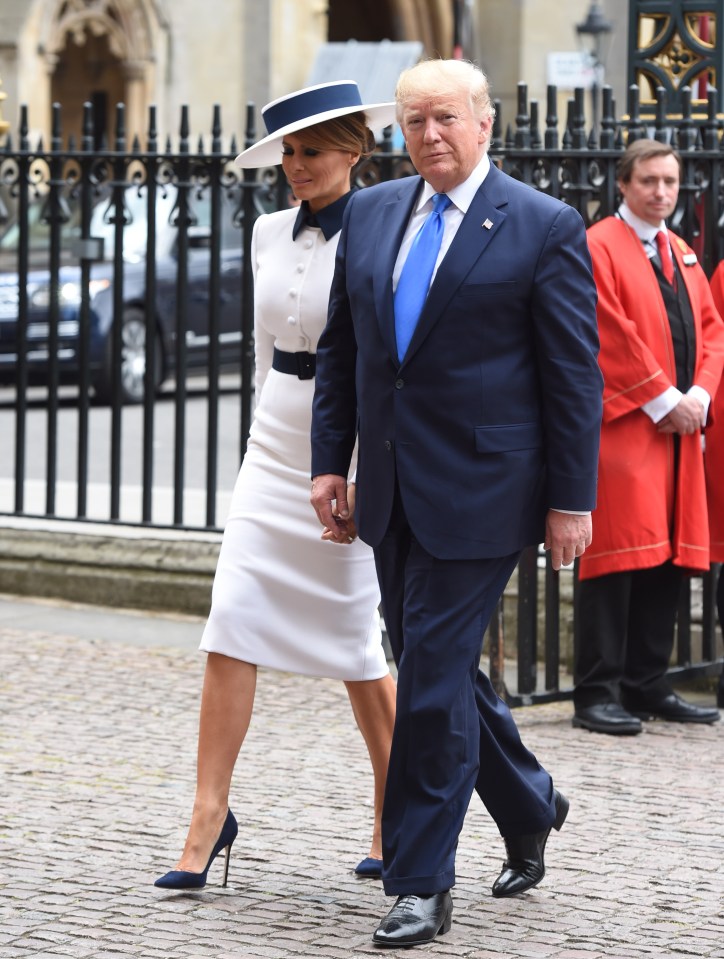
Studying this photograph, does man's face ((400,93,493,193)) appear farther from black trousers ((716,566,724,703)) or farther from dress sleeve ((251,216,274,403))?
black trousers ((716,566,724,703))

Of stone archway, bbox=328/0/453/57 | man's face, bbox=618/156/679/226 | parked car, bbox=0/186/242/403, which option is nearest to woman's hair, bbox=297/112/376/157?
man's face, bbox=618/156/679/226

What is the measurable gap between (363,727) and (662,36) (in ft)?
13.1

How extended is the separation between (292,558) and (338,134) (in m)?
1.00

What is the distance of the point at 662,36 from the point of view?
7953 millimetres

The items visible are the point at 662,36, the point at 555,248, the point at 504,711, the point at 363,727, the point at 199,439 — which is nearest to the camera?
the point at 555,248

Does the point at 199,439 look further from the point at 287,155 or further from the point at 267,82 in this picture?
the point at 267,82

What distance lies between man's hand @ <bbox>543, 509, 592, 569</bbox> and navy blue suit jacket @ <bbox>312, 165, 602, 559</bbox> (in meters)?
0.04

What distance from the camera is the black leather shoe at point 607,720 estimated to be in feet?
21.1

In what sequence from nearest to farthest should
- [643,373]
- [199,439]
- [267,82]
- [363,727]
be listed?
1. [363,727]
2. [643,373]
3. [199,439]
4. [267,82]

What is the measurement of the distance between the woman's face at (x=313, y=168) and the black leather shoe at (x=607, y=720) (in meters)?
2.31

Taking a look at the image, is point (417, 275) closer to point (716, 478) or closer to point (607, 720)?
point (607, 720)

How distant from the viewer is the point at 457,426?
4.32m

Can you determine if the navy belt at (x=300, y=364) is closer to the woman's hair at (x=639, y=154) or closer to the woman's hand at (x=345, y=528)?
the woman's hand at (x=345, y=528)

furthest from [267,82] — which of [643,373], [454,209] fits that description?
[454,209]
